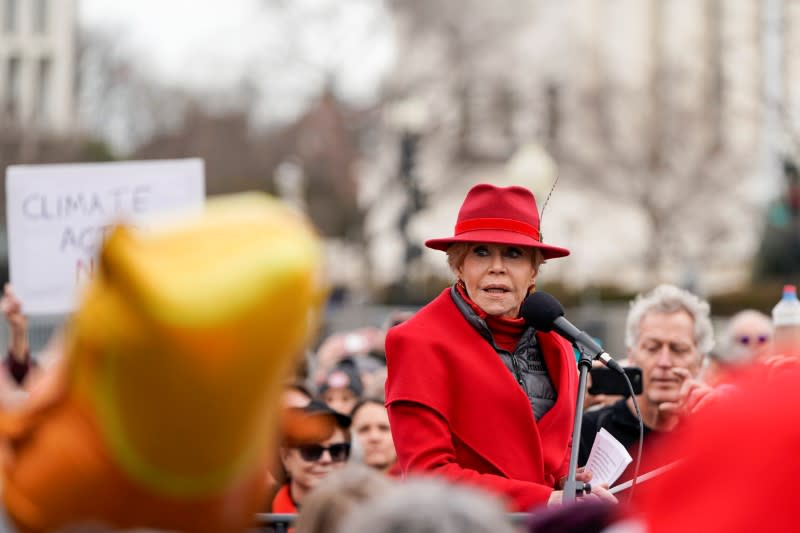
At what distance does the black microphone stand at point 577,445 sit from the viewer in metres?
4.91

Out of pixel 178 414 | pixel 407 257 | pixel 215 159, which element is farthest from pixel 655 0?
pixel 178 414

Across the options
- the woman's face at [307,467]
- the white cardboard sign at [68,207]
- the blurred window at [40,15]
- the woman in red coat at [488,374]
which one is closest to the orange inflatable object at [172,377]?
the woman in red coat at [488,374]

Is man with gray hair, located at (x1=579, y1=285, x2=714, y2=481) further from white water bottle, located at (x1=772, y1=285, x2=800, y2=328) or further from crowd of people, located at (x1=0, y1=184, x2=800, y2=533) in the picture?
white water bottle, located at (x1=772, y1=285, x2=800, y2=328)

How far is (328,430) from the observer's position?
3.54 m

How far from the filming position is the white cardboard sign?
26.3 ft

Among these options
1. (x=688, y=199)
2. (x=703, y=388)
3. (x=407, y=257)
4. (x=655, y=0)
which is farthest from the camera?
(x=655, y=0)

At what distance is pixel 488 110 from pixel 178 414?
145 ft

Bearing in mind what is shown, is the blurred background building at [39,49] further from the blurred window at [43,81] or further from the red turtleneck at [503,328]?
the red turtleneck at [503,328]

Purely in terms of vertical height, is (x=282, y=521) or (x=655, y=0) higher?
(x=655, y=0)

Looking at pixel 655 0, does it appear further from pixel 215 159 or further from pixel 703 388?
pixel 703 388

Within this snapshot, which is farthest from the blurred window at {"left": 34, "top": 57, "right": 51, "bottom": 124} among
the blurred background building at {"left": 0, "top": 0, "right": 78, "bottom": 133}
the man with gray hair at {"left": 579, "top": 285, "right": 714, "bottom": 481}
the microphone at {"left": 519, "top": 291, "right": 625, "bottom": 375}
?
the microphone at {"left": 519, "top": 291, "right": 625, "bottom": 375}

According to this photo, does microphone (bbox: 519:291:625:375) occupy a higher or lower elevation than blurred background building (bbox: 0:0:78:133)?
lower

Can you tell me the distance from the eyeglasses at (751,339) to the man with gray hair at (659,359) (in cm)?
271

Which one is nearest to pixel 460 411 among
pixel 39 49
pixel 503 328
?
pixel 503 328
